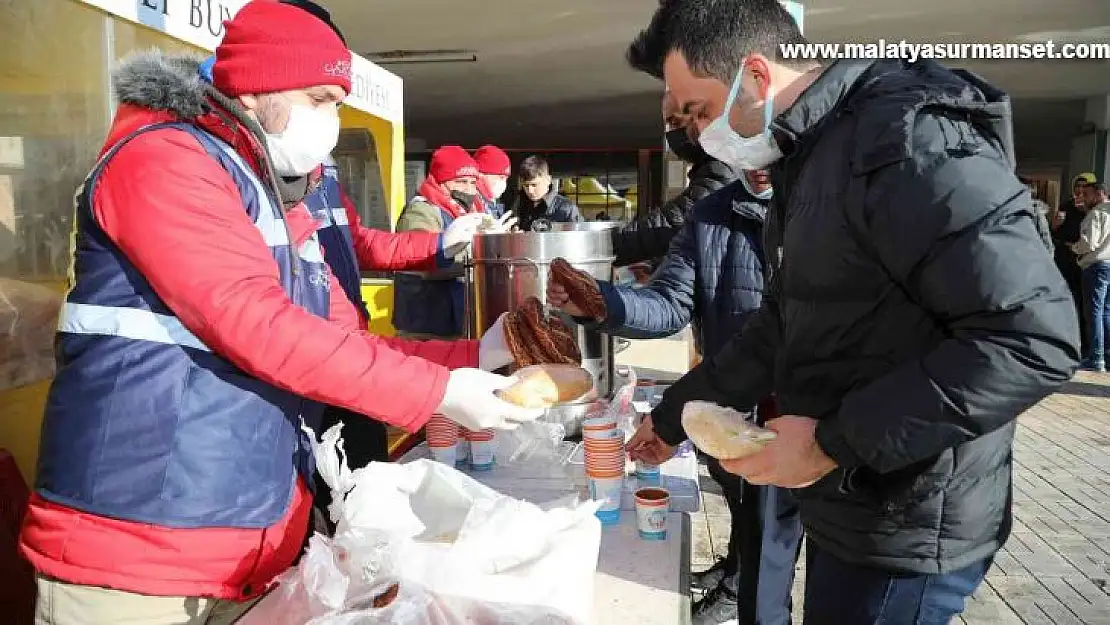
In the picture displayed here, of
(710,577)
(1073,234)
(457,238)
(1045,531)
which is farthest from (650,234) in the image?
(1073,234)

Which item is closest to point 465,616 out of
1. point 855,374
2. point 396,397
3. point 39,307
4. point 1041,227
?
point 396,397

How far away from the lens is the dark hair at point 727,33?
1513 mm

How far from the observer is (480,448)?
6.72 ft

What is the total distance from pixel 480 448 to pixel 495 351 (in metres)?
0.38

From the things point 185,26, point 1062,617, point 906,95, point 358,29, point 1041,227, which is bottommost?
point 1062,617

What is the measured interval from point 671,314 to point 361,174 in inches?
181

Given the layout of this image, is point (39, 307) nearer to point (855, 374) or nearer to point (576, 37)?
point (855, 374)

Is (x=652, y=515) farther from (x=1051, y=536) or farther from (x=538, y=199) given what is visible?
(x=538, y=199)

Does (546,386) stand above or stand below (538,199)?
below

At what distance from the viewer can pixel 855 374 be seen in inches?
51.4

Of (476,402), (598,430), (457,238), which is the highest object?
(457,238)

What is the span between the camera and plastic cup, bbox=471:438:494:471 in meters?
2.05


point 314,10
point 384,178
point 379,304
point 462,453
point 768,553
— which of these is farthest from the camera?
point 384,178

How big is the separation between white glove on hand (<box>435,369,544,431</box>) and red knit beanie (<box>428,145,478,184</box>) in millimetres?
3938
